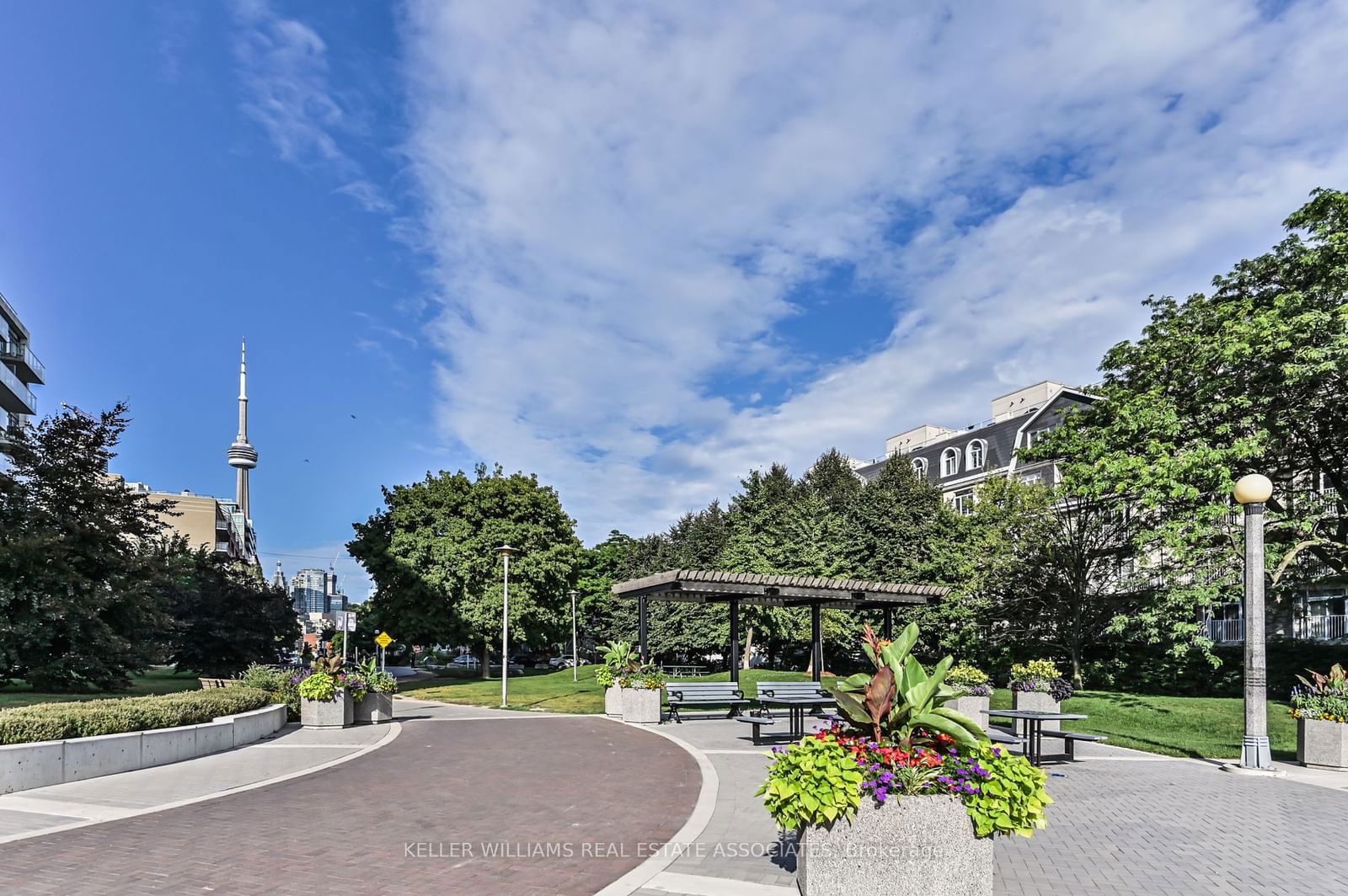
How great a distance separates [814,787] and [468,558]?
3793 centimetres

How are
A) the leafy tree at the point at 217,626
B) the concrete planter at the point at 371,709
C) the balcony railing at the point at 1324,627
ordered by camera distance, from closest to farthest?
the concrete planter at the point at 371,709 < the balcony railing at the point at 1324,627 < the leafy tree at the point at 217,626

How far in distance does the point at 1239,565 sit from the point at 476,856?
19004mm

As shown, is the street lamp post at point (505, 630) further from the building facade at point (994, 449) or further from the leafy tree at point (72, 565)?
the building facade at point (994, 449)

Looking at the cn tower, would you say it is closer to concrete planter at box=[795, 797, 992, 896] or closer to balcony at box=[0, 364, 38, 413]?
balcony at box=[0, 364, 38, 413]

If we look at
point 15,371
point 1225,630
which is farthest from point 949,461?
point 15,371

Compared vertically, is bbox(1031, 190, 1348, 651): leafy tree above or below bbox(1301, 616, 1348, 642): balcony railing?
above

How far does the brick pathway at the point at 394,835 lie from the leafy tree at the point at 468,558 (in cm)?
2886

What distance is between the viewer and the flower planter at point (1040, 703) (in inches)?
682

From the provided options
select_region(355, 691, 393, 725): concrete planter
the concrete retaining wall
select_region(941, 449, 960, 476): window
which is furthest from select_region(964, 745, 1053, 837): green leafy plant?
select_region(941, 449, 960, 476): window

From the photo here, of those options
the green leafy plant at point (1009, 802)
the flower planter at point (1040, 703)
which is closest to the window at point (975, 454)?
the flower planter at point (1040, 703)

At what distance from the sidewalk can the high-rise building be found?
47422 millimetres

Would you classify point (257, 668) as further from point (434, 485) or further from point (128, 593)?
point (434, 485)

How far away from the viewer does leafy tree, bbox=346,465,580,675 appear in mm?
41000

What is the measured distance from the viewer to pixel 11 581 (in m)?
16.9
